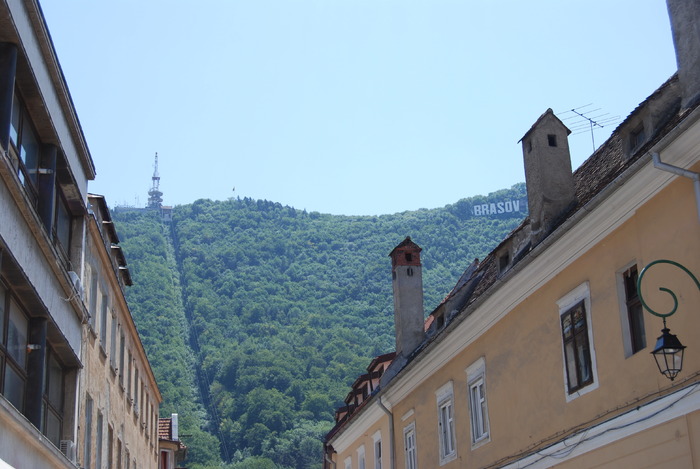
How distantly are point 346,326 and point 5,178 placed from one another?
122713mm

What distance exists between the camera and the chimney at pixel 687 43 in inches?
548

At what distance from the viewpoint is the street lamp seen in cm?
1131

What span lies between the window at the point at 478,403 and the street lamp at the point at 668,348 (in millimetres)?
7491

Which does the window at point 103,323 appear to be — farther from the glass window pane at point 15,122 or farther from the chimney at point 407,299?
the glass window pane at point 15,122

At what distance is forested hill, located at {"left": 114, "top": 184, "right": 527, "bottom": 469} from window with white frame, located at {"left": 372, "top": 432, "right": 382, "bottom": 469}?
261 ft

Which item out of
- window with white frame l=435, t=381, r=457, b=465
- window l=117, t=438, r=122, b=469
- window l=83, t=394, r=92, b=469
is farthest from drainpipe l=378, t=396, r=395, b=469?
window l=83, t=394, r=92, b=469

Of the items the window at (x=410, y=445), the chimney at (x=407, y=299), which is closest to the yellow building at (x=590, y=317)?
the window at (x=410, y=445)

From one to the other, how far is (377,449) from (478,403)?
9.64 meters

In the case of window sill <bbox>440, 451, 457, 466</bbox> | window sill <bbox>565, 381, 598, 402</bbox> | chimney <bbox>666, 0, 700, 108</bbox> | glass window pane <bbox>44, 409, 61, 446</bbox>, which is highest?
chimney <bbox>666, 0, 700, 108</bbox>

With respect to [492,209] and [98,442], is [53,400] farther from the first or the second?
[492,209]

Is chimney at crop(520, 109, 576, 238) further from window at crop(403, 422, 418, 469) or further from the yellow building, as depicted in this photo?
window at crop(403, 422, 418, 469)

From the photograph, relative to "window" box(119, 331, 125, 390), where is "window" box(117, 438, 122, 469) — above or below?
below

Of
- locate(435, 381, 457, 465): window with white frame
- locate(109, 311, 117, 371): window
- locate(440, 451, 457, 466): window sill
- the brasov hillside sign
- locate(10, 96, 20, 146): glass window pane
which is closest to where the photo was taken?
locate(10, 96, 20, 146): glass window pane

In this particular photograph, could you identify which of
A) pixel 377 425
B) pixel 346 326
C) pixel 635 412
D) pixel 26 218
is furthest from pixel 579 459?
pixel 346 326
